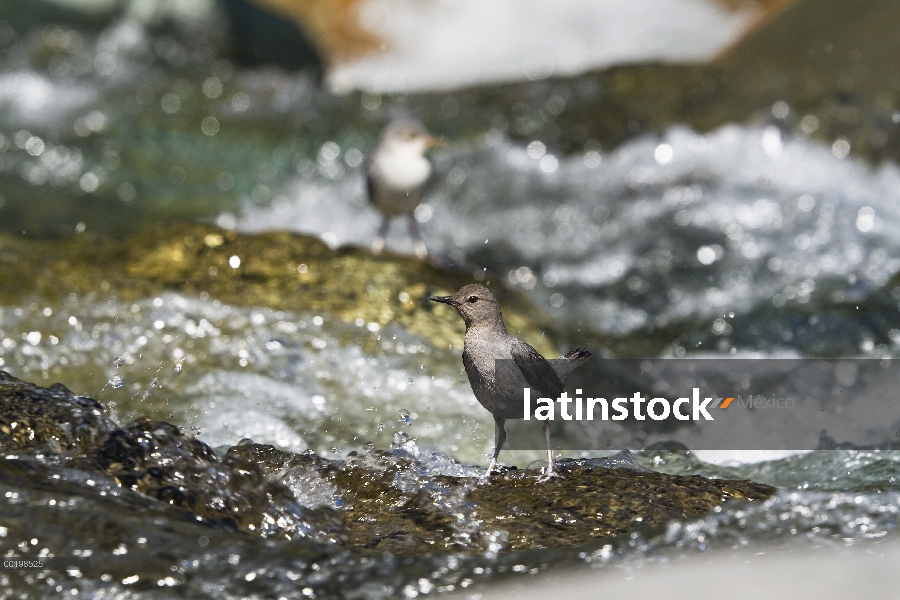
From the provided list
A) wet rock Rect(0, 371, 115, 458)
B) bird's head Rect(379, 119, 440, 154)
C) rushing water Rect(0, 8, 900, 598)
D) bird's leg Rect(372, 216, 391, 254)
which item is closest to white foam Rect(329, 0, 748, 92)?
rushing water Rect(0, 8, 900, 598)

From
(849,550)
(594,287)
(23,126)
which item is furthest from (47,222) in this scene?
(849,550)

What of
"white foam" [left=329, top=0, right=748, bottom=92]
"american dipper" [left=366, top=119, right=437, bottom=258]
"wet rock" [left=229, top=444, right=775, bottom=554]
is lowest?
"wet rock" [left=229, top=444, right=775, bottom=554]

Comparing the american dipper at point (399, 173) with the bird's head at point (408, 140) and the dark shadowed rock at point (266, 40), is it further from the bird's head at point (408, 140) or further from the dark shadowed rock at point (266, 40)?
the dark shadowed rock at point (266, 40)

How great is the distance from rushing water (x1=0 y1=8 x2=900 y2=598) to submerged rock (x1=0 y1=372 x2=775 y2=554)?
7cm

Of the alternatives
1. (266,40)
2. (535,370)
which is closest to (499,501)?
(535,370)

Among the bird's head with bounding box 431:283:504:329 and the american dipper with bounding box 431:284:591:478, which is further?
the bird's head with bounding box 431:283:504:329

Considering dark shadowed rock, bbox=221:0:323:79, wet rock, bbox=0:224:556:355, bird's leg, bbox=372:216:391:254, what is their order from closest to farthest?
wet rock, bbox=0:224:556:355
bird's leg, bbox=372:216:391:254
dark shadowed rock, bbox=221:0:323:79

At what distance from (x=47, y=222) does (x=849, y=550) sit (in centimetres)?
724

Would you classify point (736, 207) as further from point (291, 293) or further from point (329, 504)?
point (329, 504)

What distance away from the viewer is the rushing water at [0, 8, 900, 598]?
3.02m

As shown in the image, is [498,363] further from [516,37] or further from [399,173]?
[516,37]

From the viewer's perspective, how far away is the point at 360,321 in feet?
17.3

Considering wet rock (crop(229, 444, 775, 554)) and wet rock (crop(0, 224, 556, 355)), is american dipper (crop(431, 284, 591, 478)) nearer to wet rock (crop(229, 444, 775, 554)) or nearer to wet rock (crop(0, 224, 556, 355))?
wet rock (crop(229, 444, 775, 554))

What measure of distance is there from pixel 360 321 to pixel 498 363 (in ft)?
7.01
